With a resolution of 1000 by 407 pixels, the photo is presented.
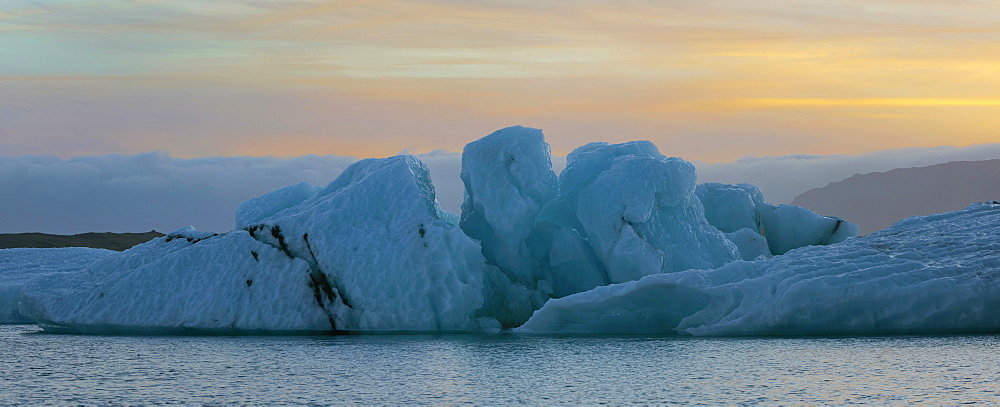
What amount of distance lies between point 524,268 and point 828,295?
26.6ft

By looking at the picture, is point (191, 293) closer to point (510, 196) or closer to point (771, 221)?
point (510, 196)

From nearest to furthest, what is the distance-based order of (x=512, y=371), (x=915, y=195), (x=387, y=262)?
(x=512, y=371), (x=387, y=262), (x=915, y=195)

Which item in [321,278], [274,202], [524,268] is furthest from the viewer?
[274,202]

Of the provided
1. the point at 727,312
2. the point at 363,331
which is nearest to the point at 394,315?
the point at 363,331

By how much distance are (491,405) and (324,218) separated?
1134cm

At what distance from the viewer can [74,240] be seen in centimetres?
6888

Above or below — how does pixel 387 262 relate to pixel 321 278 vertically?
above

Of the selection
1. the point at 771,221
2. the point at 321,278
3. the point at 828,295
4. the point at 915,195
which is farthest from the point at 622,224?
the point at 915,195

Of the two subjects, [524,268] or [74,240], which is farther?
[74,240]

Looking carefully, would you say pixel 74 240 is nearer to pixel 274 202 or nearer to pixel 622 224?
pixel 274 202

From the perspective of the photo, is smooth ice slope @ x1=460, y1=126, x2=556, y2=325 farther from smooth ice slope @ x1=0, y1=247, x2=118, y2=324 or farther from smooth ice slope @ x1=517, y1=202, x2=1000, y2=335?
smooth ice slope @ x1=0, y1=247, x2=118, y2=324

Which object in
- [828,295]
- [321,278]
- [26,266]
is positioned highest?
[26,266]

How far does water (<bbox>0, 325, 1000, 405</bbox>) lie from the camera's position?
14.0m

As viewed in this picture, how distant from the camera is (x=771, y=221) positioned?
3016 centimetres
